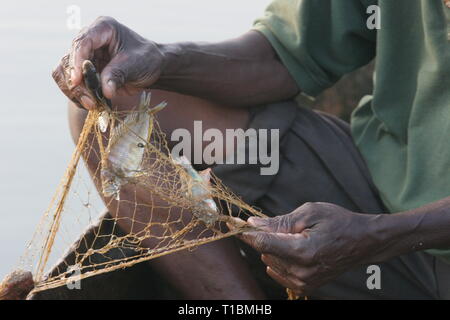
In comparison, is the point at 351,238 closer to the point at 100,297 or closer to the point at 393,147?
the point at 393,147

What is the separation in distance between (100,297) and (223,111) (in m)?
0.54

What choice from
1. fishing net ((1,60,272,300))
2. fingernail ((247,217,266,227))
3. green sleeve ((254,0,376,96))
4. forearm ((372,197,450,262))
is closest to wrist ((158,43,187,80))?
fishing net ((1,60,272,300))

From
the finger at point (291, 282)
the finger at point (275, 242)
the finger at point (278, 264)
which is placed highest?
the finger at point (275, 242)

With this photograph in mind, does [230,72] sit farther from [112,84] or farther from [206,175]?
[112,84]

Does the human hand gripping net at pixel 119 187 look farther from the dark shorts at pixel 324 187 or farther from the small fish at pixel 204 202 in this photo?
the dark shorts at pixel 324 187

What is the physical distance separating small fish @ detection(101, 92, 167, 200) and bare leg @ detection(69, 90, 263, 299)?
22cm

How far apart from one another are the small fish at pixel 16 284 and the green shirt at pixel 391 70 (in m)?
0.84

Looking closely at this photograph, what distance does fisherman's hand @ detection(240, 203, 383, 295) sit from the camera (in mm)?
1525

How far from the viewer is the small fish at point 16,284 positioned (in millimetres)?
1586

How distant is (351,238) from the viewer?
1582 mm

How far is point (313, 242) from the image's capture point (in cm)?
154

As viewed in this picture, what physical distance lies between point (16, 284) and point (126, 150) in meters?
0.34

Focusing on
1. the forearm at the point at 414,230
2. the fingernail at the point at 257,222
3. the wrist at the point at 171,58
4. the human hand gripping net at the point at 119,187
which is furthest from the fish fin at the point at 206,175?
the forearm at the point at 414,230

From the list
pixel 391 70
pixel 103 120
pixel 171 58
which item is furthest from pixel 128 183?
pixel 391 70
